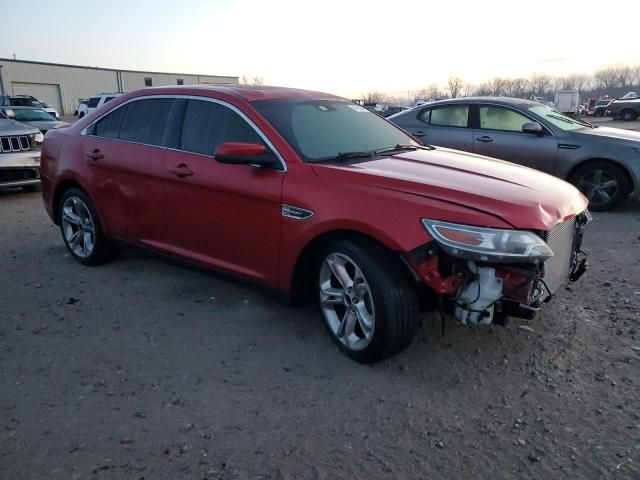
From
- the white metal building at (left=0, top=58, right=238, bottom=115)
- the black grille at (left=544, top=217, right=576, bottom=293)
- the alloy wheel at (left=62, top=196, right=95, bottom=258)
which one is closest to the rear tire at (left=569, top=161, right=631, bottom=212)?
the black grille at (left=544, top=217, right=576, bottom=293)

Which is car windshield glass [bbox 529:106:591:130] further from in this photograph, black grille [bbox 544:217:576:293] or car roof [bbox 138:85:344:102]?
black grille [bbox 544:217:576:293]

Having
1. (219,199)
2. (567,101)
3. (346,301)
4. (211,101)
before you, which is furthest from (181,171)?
(567,101)

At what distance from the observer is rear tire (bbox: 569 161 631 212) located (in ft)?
22.2

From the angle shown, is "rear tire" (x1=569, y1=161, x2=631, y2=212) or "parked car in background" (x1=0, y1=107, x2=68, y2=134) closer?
"rear tire" (x1=569, y1=161, x2=631, y2=212)

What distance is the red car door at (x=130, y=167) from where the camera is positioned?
4047 mm

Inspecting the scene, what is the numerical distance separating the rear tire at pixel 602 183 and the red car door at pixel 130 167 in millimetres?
5645

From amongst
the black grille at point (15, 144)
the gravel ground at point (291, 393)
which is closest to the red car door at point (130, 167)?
the gravel ground at point (291, 393)

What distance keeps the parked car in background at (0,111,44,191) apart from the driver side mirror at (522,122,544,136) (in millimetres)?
7627

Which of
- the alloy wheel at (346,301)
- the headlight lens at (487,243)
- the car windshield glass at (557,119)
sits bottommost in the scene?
the alloy wheel at (346,301)

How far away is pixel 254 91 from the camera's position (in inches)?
153

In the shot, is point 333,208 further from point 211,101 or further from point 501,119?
point 501,119

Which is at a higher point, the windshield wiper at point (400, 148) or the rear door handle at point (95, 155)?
the windshield wiper at point (400, 148)

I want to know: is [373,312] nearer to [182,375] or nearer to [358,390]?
[358,390]

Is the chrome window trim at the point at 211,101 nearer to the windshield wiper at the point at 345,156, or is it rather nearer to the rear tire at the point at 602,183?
the windshield wiper at the point at 345,156
